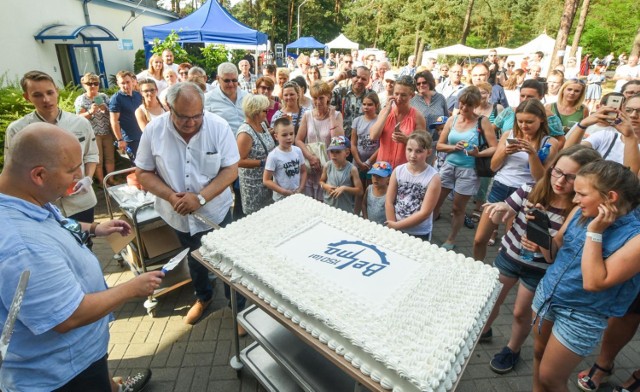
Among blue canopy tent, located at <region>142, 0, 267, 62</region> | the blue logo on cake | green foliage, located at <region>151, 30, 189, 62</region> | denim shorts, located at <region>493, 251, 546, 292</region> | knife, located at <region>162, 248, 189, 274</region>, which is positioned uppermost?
blue canopy tent, located at <region>142, 0, 267, 62</region>

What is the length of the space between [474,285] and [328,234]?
95 centimetres

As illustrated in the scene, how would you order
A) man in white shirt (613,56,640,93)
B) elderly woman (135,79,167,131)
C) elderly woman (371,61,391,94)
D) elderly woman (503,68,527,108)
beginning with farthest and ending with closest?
man in white shirt (613,56,640,93)
elderly woman (371,61,391,94)
elderly woman (503,68,527,108)
elderly woman (135,79,167,131)

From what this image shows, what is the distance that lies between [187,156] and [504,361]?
324 centimetres

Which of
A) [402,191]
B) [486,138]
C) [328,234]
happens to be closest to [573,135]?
[486,138]

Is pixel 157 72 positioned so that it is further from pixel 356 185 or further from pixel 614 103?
pixel 614 103

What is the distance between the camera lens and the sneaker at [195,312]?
3406mm

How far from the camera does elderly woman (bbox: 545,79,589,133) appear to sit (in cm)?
412

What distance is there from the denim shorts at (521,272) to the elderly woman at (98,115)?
20.1 feet

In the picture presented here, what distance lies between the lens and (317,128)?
15.0 feet

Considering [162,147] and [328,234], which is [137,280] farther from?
[162,147]

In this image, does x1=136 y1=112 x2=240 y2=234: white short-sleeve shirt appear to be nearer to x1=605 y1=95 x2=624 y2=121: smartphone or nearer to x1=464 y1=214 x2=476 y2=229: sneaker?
x1=605 y1=95 x2=624 y2=121: smartphone

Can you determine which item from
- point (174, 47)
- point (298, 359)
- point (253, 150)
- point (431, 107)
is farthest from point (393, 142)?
point (174, 47)

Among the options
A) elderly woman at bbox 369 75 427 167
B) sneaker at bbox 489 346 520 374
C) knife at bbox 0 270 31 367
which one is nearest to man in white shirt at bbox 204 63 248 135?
elderly woman at bbox 369 75 427 167

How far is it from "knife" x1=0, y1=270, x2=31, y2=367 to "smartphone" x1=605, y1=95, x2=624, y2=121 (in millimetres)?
4062
